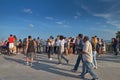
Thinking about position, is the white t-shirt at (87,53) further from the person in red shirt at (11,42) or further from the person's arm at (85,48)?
the person in red shirt at (11,42)

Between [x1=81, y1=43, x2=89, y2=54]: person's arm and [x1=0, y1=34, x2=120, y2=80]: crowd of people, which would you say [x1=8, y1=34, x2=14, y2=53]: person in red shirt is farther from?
[x1=81, y1=43, x2=89, y2=54]: person's arm

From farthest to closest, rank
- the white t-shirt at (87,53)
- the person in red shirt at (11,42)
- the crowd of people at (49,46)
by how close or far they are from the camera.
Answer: the person in red shirt at (11,42)
the crowd of people at (49,46)
the white t-shirt at (87,53)

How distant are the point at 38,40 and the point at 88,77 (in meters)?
15.8

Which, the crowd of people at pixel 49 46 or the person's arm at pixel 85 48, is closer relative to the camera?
the person's arm at pixel 85 48

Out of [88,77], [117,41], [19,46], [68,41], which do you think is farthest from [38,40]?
[88,77]

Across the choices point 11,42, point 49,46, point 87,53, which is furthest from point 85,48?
point 11,42

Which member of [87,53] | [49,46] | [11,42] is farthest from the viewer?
[11,42]

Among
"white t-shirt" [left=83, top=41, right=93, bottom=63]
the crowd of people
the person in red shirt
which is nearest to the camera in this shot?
"white t-shirt" [left=83, top=41, right=93, bottom=63]

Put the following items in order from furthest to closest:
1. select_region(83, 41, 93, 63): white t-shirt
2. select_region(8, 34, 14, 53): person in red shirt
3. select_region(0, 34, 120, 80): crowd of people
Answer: select_region(8, 34, 14, 53): person in red shirt < select_region(0, 34, 120, 80): crowd of people < select_region(83, 41, 93, 63): white t-shirt

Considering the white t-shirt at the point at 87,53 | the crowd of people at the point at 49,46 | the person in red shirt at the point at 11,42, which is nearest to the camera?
the white t-shirt at the point at 87,53

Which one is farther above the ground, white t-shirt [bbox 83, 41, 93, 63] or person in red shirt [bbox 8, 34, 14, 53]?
person in red shirt [bbox 8, 34, 14, 53]

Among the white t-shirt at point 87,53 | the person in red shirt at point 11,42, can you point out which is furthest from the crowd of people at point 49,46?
the white t-shirt at point 87,53

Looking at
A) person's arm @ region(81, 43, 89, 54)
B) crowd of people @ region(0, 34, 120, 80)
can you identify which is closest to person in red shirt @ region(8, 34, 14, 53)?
crowd of people @ region(0, 34, 120, 80)

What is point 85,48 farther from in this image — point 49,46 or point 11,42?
point 11,42
